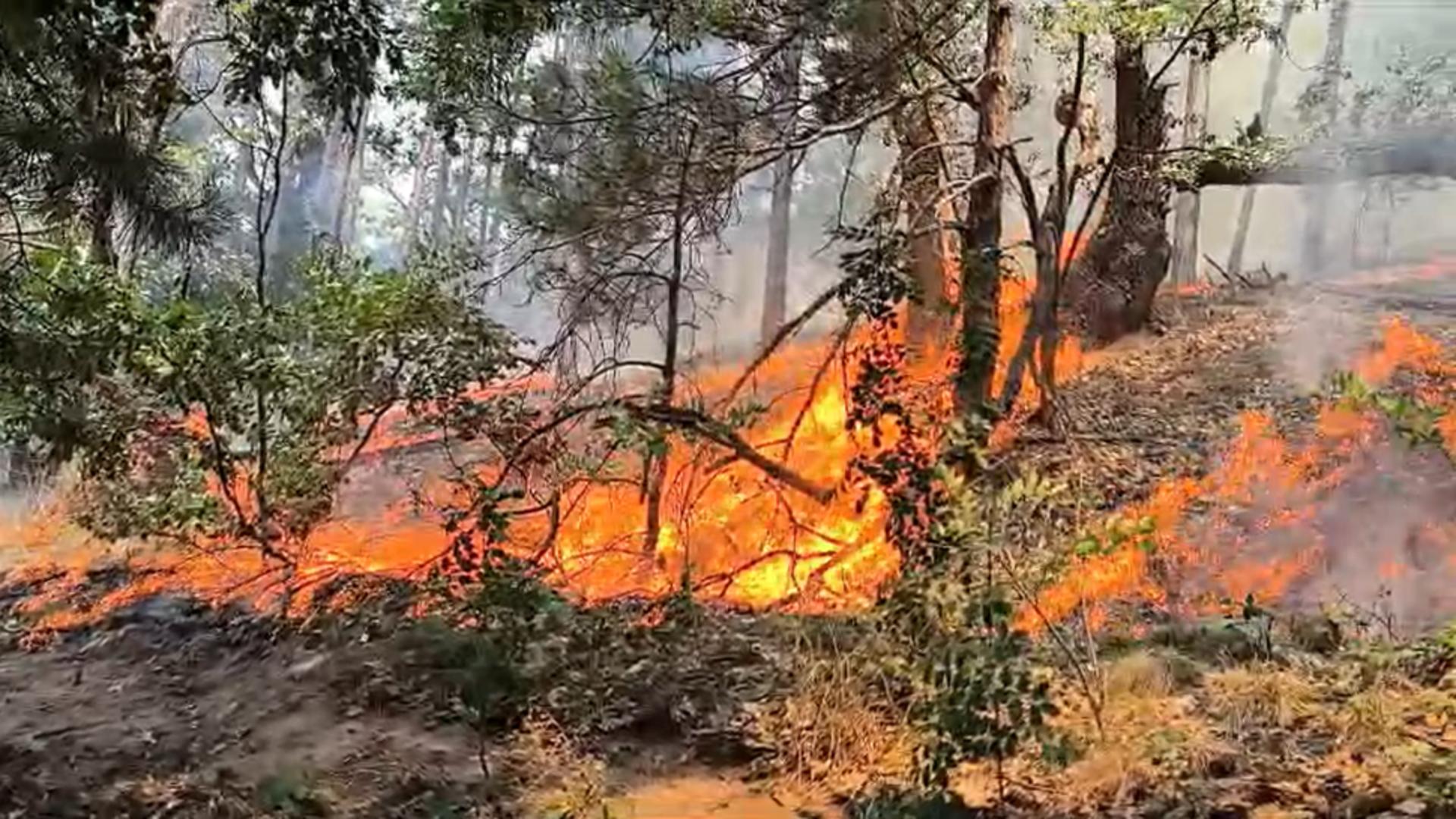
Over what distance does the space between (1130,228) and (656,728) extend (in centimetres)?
549

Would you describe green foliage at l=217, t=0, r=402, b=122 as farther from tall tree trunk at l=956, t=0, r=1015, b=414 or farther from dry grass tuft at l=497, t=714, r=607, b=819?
tall tree trunk at l=956, t=0, r=1015, b=414

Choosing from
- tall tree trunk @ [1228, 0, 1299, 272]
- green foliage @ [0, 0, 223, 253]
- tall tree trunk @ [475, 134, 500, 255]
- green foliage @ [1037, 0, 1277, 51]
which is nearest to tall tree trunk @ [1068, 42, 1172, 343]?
green foliage @ [1037, 0, 1277, 51]

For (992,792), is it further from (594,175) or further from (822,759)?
(594,175)

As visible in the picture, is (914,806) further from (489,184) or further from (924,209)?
(489,184)

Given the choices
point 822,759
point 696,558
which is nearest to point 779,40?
point 696,558

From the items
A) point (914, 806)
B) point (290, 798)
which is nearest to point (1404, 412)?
point (914, 806)

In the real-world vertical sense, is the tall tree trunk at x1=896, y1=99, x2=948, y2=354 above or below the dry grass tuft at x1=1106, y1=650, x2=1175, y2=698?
above

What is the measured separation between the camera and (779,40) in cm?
583

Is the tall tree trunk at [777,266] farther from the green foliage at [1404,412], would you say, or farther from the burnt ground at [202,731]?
the green foliage at [1404,412]

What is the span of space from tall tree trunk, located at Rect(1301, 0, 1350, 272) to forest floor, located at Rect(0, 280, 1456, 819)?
18.0 ft

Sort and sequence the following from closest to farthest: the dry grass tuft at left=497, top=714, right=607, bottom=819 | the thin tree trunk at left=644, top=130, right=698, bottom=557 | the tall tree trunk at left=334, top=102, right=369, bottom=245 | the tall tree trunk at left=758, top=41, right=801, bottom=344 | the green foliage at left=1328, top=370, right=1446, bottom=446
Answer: the dry grass tuft at left=497, top=714, right=607, bottom=819, the green foliage at left=1328, top=370, right=1446, bottom=446, the thin tree trunk at left=644, top=130, right=698, bottom=557, the tall tree trunk at left=758, top=41, right=801, bottom=344, the tall tree trunk at left=334, top=102, right=369, bottom=245

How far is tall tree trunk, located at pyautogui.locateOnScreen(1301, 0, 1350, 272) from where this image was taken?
11469 mm

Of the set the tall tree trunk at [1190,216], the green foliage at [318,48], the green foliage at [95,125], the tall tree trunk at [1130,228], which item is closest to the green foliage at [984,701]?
the green foliage at [318,48]

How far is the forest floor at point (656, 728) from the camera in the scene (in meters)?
3.99
